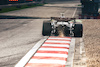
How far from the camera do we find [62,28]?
12.5 meters

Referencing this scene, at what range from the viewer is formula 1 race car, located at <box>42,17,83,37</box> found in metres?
12.1

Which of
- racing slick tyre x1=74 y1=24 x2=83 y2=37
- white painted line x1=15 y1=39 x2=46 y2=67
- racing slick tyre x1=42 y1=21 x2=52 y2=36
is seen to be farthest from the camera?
racing slick tyre x1=42 y1=21 x2=52 y2=36

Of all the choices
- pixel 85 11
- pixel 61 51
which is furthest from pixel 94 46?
pixel 85 11

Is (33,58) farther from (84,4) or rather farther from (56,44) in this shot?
(84,4)

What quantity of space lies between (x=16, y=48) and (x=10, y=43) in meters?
1.25

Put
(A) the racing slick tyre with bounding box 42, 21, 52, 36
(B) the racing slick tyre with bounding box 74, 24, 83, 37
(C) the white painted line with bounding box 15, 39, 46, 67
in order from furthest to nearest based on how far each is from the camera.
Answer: (A) the racing slick tyre with bounding box 42, 21, 52, 36, (B) the racing slick tyre with bounding box 74, 24, 83, 37, (C) the white painted line with bounding box 15, 39, 46, 67

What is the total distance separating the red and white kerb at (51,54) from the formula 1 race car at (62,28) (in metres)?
1.08

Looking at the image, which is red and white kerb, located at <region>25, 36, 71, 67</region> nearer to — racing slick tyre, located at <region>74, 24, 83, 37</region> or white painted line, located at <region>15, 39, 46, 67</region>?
white painted line, located at <region>15, 39, 46, 67</region>

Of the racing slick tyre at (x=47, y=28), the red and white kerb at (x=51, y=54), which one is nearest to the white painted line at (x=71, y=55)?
the red and white kerb at (x=51, y=54)

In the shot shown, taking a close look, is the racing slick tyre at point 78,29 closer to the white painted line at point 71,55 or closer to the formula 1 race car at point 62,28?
the formula 1 race car at point 62,28

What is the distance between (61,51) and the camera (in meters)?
9.14

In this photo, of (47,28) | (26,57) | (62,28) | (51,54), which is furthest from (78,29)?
(26,57)

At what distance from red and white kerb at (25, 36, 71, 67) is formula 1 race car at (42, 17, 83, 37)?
108cm

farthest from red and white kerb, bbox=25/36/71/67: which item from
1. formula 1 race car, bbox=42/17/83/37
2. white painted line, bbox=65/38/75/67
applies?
formula 1 race car, bbox=42/17/83/37
